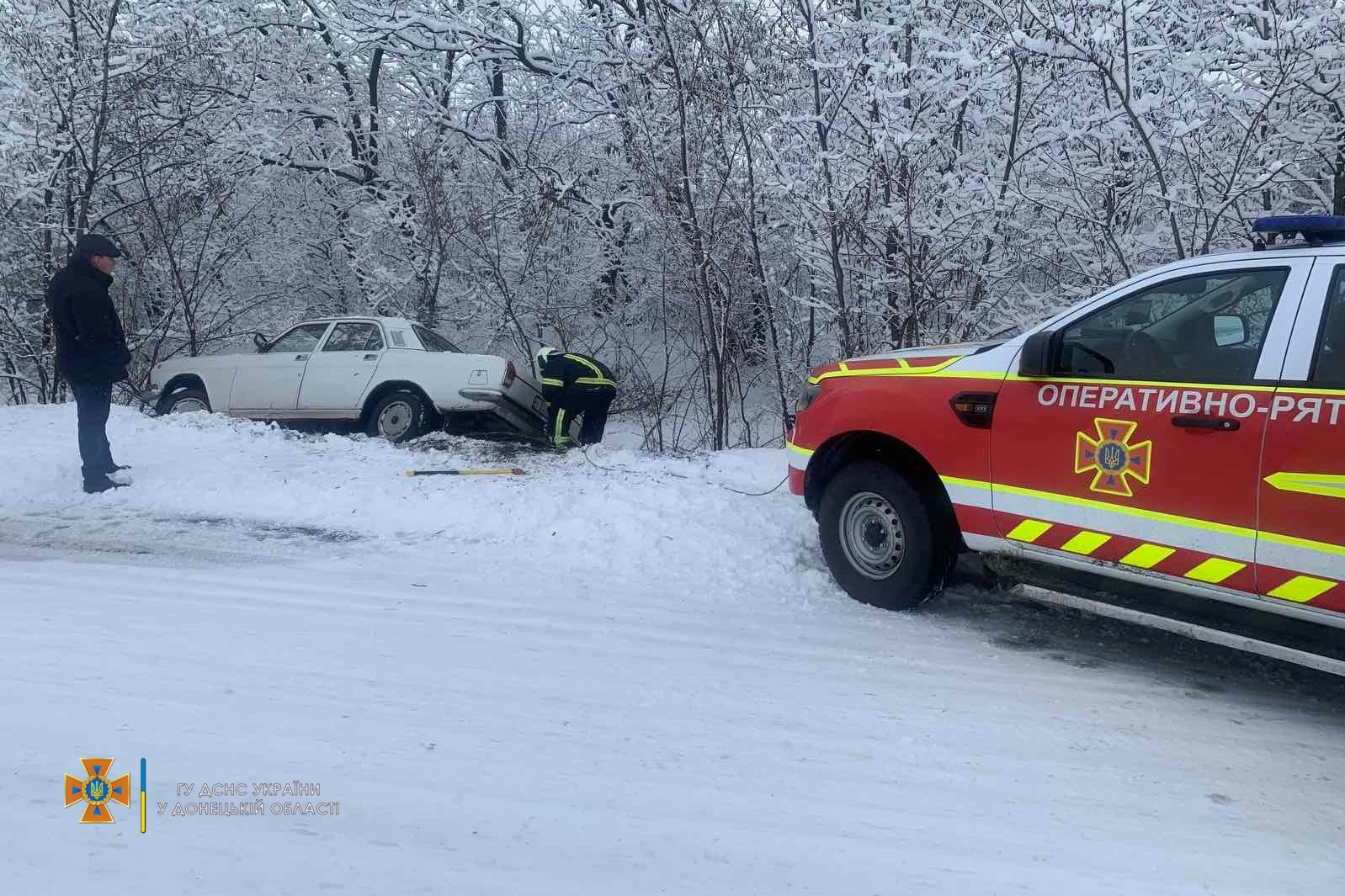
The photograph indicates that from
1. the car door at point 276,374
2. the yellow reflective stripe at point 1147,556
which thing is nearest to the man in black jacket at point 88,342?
the car door at point 276,374

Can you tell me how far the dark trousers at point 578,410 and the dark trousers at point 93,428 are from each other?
4.05 m

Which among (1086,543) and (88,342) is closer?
(1086,543)

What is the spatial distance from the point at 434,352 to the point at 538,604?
586 cm

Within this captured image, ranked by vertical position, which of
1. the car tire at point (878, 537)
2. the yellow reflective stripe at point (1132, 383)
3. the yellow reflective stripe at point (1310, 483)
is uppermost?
the yellow reflective stripe at point (1132, 383)

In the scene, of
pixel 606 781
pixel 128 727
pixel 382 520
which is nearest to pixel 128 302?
pixel 382 520

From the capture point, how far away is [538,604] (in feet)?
15.5

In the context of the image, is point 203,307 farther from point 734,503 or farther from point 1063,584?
point 1063,584

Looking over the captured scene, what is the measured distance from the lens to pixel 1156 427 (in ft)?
12.2

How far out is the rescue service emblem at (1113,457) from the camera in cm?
376

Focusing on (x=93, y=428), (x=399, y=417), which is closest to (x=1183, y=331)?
(x=93, y=428)

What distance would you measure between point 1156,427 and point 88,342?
700cm

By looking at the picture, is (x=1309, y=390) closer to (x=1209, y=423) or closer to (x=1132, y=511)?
(x=1209, y=423)

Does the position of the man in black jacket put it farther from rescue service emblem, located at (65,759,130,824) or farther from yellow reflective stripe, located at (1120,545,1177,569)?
yellow reflective stripe, located at (1120,545,1177,569)

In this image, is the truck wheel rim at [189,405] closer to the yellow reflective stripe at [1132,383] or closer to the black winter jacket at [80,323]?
the black winter jacket at [80,323]
